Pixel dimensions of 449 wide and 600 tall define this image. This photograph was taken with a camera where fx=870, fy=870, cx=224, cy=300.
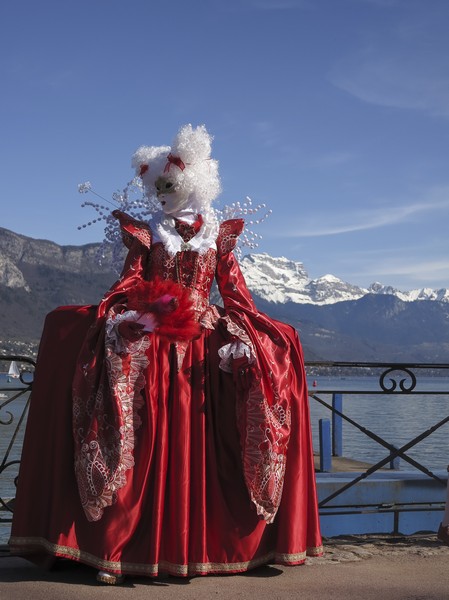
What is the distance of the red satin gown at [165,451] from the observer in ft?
12.4

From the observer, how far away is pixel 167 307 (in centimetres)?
393

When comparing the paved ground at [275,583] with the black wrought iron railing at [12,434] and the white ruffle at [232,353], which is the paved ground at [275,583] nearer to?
the black wrought iron railing at [12,434]

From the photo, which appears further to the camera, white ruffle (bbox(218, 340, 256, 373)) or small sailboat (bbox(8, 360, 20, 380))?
small sailboat (bbox(8, 360, 20, 380))

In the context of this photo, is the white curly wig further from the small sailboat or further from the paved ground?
the paved ground

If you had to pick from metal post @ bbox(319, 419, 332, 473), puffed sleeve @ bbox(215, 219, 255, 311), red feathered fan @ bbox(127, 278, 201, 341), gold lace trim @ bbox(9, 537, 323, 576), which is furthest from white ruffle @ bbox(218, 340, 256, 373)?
metal post @ bbox(319, 419, 332, 473)

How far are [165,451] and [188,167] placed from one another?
1.57 metres

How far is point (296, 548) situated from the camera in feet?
12.9

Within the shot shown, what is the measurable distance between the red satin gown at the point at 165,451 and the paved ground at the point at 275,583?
8 centimetres

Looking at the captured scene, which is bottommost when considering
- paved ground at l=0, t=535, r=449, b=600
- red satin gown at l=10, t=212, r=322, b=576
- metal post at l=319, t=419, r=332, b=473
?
paved ground at l=0, t=535, r=449, b=600

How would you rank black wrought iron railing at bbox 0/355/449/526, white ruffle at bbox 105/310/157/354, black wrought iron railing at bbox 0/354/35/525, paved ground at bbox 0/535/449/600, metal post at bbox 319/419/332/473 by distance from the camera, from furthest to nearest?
1. metal post at bbox 319/419/332/473
2. black wrought iron railing at bbox 0/355/449/526
3. black wrought iron railing at bbox 0/354/35/525
4. white ruffle at bbox 105/310/157/354
5. paved ground at bbox 0/535/449/600

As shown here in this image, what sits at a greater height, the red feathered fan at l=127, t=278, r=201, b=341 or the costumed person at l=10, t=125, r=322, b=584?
the red feathered fan at l=127, t=278, r=201, b=341

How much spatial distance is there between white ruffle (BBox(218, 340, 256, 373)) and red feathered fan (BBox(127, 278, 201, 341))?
0.15 meters

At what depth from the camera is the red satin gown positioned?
378 cm

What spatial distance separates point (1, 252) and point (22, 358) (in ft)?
567
